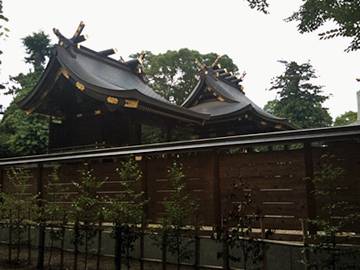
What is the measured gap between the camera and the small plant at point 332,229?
143 inches

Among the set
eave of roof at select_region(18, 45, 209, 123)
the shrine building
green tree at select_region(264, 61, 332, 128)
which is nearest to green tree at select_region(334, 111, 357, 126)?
green tree at select_region(264, 61, 332, 128)

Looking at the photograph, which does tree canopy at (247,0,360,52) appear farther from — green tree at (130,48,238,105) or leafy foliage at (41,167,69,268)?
green tree at (130,48,238,105)

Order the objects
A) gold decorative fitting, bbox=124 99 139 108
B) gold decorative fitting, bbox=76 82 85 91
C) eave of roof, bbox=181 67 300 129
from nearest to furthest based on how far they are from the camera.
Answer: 1. gold decorative fitting, bbox=124 99 139 108
2. gold decorative fitting, bbox=76 82 85 91
3. eave of roof, bbox=181 67 300 129

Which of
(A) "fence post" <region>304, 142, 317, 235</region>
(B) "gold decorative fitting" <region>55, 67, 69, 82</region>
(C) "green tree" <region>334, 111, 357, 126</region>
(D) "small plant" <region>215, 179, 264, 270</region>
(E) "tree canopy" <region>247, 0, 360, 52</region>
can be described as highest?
(C) "green tree" <region>334, 111, 357, 126</region>

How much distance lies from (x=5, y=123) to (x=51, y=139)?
1096 cm

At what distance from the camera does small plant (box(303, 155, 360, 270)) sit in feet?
11.9

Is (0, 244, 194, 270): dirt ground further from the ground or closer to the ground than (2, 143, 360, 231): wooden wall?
closer to the ground

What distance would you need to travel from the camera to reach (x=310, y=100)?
84.9ft

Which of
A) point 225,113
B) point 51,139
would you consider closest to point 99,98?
point 51,139

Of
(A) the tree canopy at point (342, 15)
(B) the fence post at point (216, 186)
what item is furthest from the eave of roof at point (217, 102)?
(A) the tree canopy at point (342, 15)

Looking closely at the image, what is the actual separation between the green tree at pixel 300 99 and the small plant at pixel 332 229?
21.4 meters

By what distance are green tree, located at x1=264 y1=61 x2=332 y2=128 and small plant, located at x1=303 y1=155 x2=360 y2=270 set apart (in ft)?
70.3

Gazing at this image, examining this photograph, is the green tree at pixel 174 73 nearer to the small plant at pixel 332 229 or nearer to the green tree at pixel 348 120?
the green tree at pixel 348 120

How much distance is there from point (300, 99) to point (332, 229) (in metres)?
23.5
